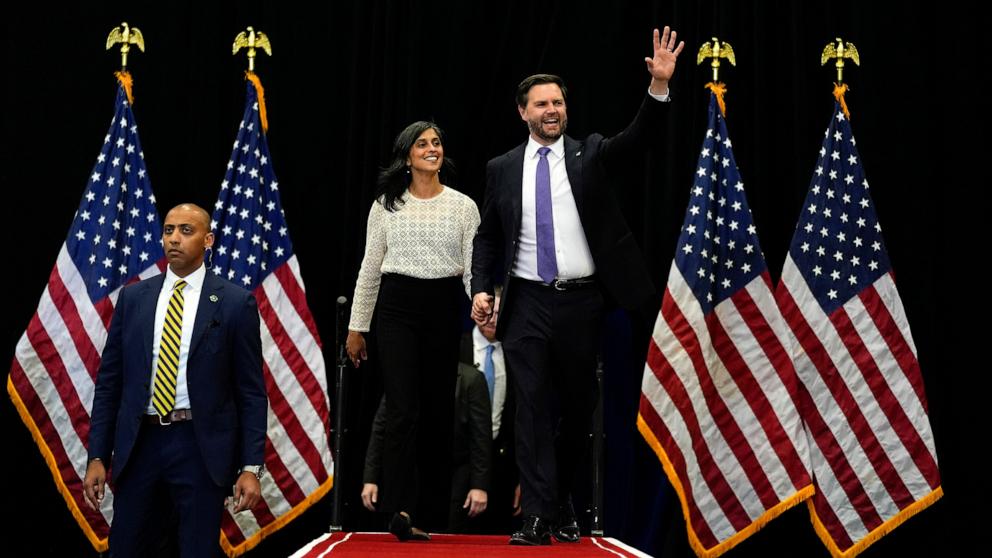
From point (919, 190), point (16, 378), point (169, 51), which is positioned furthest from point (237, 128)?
point (919, 190)

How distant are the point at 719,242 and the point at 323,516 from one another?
2.60 meters

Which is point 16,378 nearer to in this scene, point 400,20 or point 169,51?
point 169,51

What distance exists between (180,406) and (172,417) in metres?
0.04

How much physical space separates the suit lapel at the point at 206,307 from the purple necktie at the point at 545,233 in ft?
3.77

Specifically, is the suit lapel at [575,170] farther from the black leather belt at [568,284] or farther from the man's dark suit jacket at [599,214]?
the black leather belt at [568,284]

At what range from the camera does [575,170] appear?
4.26 meters

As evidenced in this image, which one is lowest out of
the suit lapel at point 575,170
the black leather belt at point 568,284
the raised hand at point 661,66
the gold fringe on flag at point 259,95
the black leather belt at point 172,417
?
the black leather belt at point 172,417

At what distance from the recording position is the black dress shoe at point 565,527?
442 cm

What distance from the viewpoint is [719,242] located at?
5965mm

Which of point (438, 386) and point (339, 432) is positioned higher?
point (438, 386)

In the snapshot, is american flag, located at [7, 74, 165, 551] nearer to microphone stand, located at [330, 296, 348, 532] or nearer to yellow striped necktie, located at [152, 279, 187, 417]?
microphone stand, located at [330, 296, 348, 532]

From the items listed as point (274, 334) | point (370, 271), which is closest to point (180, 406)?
point (370, 271)

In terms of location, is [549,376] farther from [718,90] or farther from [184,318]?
[718,90]

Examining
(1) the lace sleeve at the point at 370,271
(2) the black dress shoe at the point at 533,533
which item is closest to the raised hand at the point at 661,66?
(1) the lace sleeve at the point at 370,271
